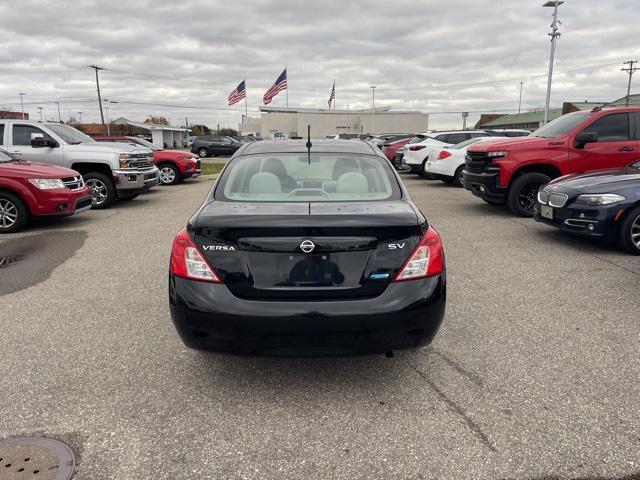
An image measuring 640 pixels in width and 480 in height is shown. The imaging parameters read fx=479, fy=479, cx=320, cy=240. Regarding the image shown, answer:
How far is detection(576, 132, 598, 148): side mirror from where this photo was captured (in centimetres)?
824

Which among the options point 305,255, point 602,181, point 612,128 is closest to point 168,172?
point 612,128

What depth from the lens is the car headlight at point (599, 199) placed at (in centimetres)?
616

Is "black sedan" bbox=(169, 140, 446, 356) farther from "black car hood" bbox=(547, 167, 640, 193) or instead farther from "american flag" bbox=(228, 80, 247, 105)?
"american flag" bbox=(228, 80, 247, 105)

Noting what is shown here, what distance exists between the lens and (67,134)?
1115cm

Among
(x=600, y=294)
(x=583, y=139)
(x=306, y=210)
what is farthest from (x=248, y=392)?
(x=583, y=139)

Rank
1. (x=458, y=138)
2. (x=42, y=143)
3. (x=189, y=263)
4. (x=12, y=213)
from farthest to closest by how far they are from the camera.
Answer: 1. (x=458, y=138)
2. (x=42, y=143)
3. (x=12, y=213)
4. (x=189, y=263)

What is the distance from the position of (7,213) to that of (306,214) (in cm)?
734

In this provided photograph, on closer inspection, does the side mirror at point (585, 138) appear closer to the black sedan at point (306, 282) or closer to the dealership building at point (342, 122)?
the black sedan at point (306, 282)

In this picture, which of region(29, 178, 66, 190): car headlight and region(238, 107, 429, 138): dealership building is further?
region(238, 107, 429, 138): dealership building

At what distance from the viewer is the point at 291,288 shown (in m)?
2.70

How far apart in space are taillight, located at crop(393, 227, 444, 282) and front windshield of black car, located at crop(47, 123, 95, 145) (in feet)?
33.9

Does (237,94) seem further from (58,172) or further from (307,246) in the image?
(307,246)

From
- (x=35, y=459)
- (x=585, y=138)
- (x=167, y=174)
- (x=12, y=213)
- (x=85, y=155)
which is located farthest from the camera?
(x=167, y=174)

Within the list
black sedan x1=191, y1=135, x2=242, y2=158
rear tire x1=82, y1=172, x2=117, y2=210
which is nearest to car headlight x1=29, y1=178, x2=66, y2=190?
rear tire x1=82, y1=172, x2=117, y2=210
